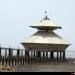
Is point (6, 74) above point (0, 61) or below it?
above

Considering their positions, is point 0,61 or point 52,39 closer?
point 0,61

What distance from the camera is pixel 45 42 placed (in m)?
46.9

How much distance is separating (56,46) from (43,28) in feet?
10.7

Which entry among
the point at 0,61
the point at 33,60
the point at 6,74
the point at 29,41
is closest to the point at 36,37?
the point at 29,41

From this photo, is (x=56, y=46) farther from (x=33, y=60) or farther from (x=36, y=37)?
(x=33, y=60)

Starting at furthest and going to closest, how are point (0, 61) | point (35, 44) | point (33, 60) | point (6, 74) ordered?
1. point (35, 44)
2. point (33, 60)
3. point (0, 61)
4. point (6, 74)

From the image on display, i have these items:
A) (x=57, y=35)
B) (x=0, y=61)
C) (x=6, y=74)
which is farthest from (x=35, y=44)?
(x=6, y=74)

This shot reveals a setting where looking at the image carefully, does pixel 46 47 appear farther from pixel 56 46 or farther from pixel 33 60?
pixel 33 60

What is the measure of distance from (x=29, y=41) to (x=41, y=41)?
5.27ft

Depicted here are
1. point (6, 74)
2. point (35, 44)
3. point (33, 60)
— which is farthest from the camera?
point (35, 44)

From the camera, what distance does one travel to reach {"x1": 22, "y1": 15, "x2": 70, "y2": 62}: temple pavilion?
154 feet

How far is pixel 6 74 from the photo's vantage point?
983 centimetres

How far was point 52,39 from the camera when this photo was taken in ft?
155

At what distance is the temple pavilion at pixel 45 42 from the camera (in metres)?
46.8
